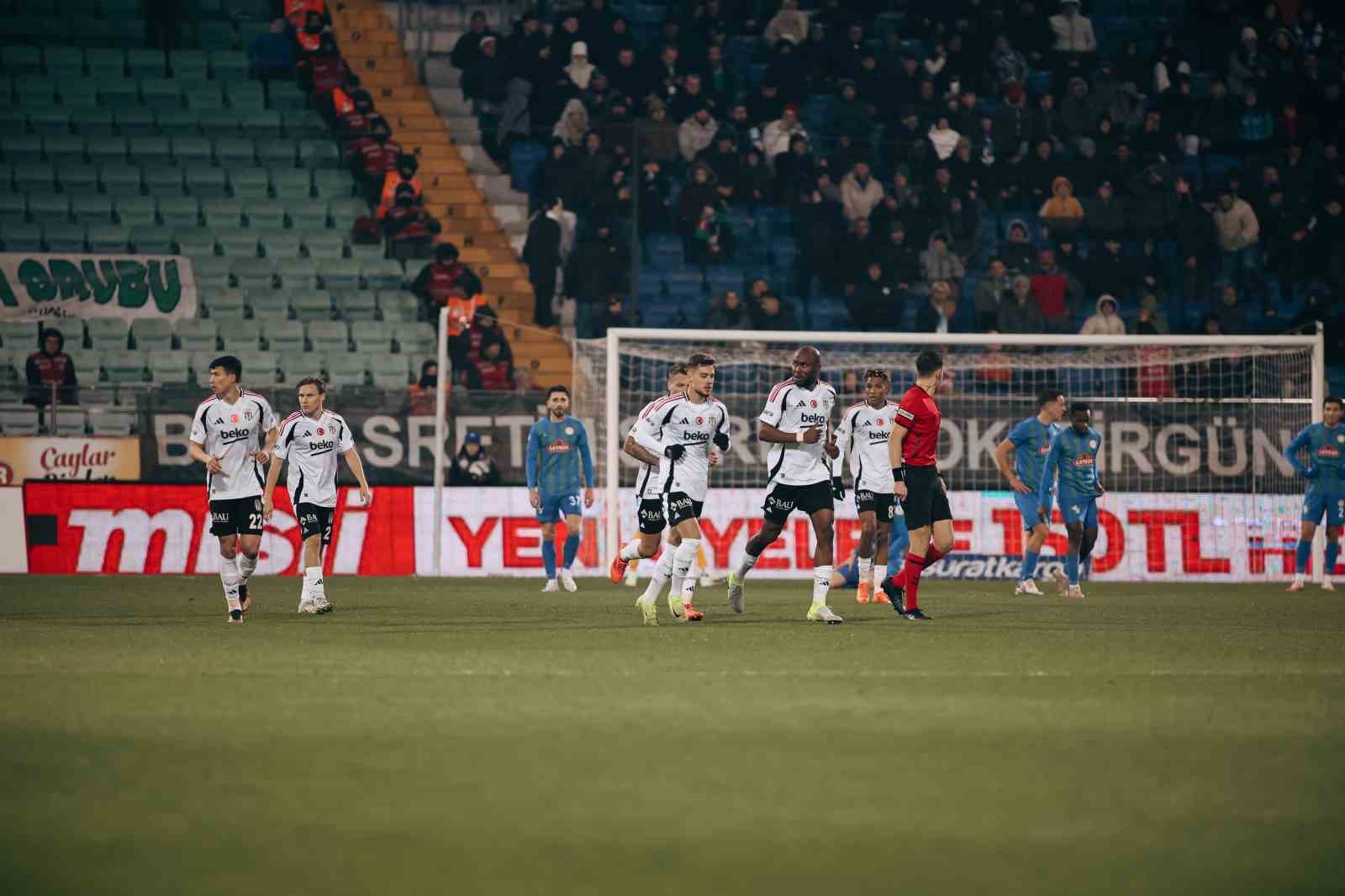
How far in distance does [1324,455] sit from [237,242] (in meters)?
16.8

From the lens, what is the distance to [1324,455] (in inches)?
806

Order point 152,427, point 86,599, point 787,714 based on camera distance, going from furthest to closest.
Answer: point 152,427 < point 86,599 < point 787,714

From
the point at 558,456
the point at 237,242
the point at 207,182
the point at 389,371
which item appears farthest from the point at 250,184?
the point at 558,456

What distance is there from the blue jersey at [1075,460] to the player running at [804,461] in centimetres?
569

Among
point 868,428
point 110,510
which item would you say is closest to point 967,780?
point 868,428

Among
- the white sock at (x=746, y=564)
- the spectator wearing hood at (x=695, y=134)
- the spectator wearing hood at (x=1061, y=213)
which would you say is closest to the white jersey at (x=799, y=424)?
the white sock at (x=746, y=564)

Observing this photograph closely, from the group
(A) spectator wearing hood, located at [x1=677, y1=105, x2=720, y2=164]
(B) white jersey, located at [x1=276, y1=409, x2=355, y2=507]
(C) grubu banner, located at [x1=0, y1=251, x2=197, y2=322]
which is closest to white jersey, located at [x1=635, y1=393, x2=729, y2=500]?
(B) white jersey, located at [x1=276, y1=409, x2=355, y2=507]

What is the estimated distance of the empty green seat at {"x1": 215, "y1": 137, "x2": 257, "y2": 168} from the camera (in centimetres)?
2892

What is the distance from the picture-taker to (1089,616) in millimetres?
15258

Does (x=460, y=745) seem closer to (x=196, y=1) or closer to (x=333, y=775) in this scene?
(x=333, y=775)

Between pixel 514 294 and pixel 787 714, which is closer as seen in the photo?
pixel 787 714

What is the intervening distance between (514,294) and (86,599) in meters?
11.8

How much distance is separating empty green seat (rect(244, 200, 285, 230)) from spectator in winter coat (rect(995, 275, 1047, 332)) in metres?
11.7

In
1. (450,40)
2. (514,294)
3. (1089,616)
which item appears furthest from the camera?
(450,40)
